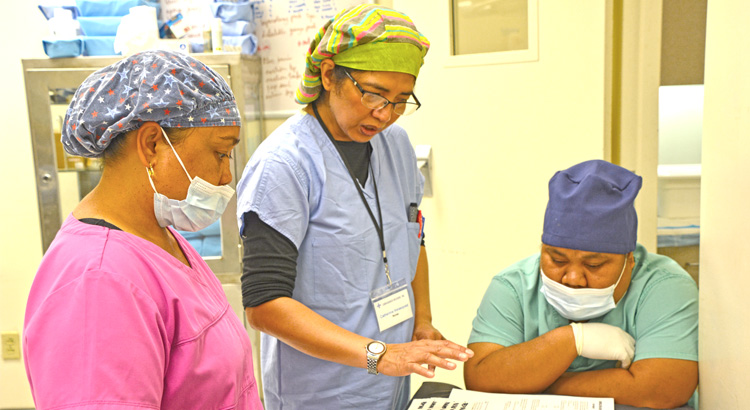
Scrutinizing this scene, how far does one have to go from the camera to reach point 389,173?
1.63 metres

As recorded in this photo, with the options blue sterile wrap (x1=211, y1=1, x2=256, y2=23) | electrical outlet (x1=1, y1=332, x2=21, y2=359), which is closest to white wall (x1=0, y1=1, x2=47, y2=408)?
electrical outlet (x1=1, y1=332, x2=21, y2=359)

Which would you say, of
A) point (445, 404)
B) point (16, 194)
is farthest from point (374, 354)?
point (16, 194)

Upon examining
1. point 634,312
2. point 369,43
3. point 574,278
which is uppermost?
point 369,43

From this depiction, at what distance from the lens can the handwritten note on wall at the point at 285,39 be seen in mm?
3166

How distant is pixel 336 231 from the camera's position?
4.67ft

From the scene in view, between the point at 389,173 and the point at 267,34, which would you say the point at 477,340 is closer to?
the point at 389,173

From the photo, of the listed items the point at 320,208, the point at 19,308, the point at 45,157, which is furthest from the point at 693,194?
the point at 19,308

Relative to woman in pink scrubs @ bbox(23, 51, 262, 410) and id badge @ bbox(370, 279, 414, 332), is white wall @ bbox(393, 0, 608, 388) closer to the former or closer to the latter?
id badge @ bbox(370, 279, 414, 332)

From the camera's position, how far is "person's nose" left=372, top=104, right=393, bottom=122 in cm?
142

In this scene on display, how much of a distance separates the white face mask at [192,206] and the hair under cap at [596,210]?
843 millimetres

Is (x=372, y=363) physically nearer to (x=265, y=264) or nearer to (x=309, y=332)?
(x=309, y=332)

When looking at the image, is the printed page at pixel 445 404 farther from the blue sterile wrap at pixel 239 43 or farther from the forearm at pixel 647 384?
the blue sterile wrap at pixel 239 43

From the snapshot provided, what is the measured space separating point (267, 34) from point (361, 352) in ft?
7.76

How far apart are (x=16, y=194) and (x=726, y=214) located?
3377 mm
